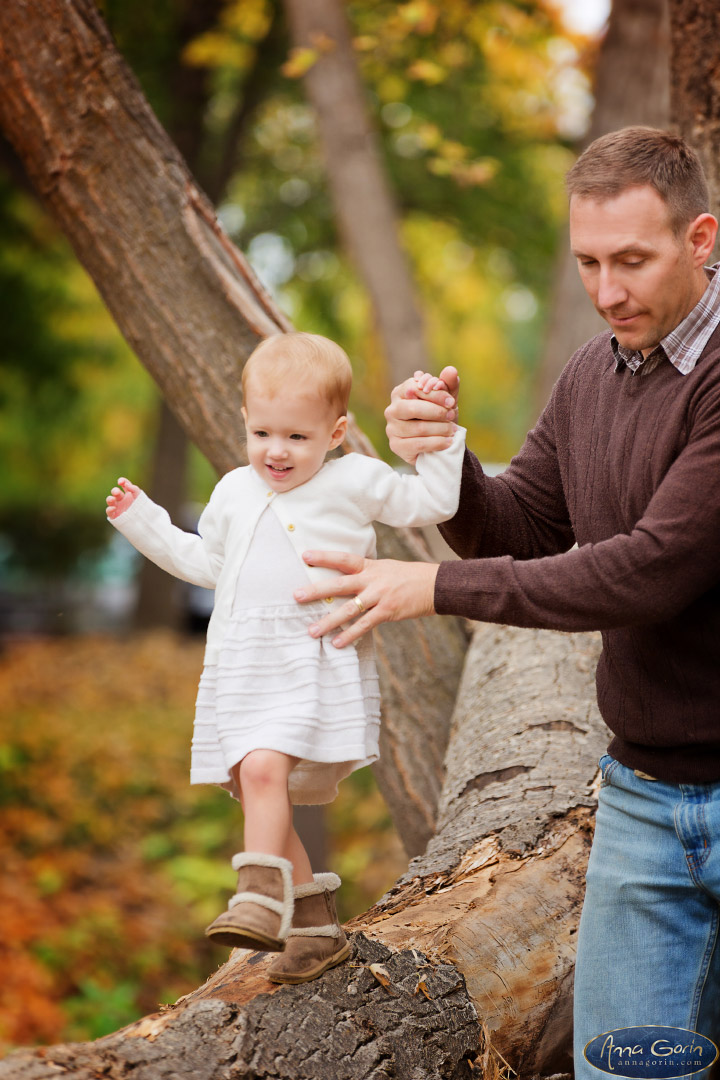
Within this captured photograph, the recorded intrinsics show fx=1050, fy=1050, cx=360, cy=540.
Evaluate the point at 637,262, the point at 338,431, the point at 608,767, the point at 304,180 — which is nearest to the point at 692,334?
the point at 637,262

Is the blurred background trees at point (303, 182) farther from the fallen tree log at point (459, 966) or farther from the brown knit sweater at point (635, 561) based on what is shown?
the brown knit sweater at point (635, 561)

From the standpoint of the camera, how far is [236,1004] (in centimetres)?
217

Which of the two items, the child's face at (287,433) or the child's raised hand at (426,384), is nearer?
the child's face at (287,433)

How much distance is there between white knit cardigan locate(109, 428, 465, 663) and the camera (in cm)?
223

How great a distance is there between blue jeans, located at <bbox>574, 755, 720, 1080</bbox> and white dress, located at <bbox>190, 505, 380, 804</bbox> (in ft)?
1.97

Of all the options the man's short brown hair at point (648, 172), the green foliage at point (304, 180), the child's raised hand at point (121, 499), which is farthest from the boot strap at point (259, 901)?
the green foliage at point (304, 180)

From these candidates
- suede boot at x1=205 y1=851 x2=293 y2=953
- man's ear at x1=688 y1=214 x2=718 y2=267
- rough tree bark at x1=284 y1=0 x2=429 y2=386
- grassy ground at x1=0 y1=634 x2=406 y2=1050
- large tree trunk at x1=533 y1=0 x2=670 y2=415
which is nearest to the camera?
suede boot at x1=205 y1=851 x2=293 y2=953

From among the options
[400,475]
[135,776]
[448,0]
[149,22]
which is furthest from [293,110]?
[400,475]

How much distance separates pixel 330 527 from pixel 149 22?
866 cm

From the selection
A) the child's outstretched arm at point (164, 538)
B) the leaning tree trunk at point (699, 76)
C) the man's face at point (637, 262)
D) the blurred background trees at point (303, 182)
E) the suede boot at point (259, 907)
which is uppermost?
the blurred background trees at point (303, 182)

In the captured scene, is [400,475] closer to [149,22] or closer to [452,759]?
[452,759]

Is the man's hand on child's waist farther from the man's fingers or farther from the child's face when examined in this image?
the child's face

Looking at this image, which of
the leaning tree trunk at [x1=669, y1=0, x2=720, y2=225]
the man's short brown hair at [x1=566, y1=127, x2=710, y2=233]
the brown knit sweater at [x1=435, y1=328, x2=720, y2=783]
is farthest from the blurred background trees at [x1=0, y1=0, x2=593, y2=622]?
the man's short brown hair at [x1=566, y1=127, x2=710, y2=233]

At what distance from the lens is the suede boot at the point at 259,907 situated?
194 centimetres
